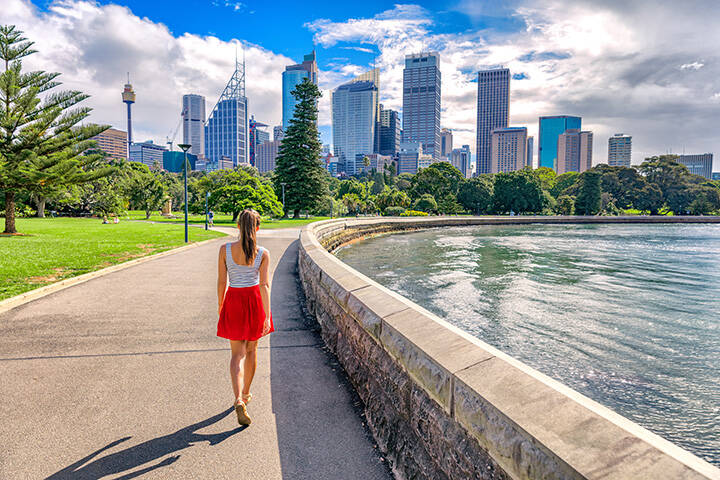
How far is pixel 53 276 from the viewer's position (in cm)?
1029

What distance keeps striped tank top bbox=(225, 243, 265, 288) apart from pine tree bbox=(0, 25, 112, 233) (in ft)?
76.1

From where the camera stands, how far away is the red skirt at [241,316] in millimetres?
3758

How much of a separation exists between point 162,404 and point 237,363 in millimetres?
932

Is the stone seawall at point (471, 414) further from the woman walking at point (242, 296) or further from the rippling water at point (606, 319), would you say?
the rippling water at point (606, 319)

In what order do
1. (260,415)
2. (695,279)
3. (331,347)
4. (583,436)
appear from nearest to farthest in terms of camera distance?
(583,436) → (260,415) → (331,347) → (695,279)

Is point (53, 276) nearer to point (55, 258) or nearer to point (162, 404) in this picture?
point (55, 258)

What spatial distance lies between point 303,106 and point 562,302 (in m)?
46.0

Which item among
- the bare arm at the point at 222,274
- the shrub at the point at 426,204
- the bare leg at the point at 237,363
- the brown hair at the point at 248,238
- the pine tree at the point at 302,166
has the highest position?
the pine tree at the point at 302,166

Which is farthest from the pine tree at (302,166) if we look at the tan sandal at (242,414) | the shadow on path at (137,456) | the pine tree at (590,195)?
the pine tree at (590,195)

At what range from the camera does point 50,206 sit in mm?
54906

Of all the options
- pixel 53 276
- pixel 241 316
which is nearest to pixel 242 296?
pixel 241 316

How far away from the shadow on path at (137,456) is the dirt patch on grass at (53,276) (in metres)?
8.35

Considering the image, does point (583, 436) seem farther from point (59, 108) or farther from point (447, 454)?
point (59, 108)

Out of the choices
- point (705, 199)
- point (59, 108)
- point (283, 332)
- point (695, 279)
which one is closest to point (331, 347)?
point (283, 332)
